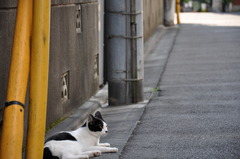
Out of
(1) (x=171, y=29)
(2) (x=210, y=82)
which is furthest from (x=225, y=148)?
(1) (x=171, y=29)

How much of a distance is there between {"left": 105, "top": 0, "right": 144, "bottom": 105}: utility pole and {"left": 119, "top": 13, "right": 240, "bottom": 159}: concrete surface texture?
45 centimetres

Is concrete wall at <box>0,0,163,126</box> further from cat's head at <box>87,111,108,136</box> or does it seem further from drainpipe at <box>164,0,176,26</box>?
drainpipe at <box>164,0,176,26</box>

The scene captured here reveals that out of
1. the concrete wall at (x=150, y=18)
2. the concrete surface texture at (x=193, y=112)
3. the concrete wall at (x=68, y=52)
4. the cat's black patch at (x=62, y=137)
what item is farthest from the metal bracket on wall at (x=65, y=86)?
the concrete wall at (x=150, y=18)

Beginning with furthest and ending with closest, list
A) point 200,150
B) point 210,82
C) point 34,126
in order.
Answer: point 210,82 < point 200,150 < point 34,126

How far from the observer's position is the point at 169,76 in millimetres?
13195

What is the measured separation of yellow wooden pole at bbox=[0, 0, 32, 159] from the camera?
5.02 meters

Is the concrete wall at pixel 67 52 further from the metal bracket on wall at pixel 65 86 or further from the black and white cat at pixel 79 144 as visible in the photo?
the black and white cat at pixel 79 144

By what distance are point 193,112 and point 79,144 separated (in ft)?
9.91

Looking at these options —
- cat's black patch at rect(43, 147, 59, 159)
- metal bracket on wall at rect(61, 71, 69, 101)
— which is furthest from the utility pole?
cat's black patch at rect(43, 147, 59, 159)

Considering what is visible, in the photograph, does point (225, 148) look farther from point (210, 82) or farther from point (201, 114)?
point (210, 82)

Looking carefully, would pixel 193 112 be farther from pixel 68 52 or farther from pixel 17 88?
pixel 17 88

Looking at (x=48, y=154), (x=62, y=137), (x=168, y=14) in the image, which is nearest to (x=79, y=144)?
(x=62, y=137)

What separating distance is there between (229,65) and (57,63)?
285 inches

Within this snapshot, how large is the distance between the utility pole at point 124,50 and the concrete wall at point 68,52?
0.39m
